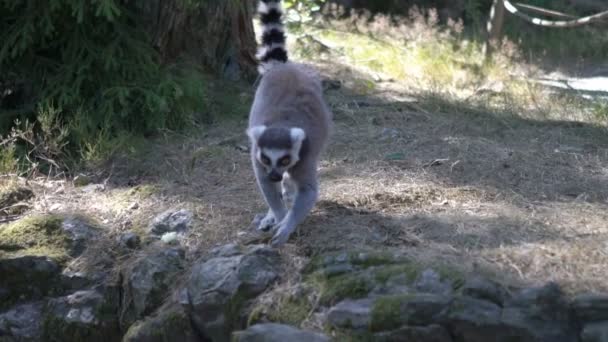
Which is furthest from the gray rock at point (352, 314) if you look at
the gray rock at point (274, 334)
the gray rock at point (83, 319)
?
the gray rock at point (83, 319)

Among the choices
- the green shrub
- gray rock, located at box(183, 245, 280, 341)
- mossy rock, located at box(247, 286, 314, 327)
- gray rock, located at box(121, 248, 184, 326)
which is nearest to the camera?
mossy rock, located at box(247, 286, 314, 327)

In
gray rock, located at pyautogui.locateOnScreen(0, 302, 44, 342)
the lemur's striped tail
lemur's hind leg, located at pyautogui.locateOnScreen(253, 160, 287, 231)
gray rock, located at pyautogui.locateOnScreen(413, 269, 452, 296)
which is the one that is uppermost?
the lemur's striped tail

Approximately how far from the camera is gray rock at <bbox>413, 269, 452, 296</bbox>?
3904 millimetres

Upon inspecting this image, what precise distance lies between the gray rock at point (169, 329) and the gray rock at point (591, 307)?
2.14m

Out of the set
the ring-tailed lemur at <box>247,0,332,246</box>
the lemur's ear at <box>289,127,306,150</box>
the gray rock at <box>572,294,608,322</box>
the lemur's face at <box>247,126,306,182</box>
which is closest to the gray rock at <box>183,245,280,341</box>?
the ring-tailed lemur at <box>247,0,332,246</box>

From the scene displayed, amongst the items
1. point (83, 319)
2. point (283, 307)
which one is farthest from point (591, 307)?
point (83, 319)

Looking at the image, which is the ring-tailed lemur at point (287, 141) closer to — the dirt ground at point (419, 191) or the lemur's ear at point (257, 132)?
the lemur's ear at point (257, 132)

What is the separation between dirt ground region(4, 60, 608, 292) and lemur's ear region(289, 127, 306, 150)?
0.61m

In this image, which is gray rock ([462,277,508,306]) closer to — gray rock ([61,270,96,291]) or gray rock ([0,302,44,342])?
gray rock ([61,270,96,291])

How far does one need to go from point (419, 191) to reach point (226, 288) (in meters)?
1.62

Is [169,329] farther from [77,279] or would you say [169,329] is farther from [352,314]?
[352,314]

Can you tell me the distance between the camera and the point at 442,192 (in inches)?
205

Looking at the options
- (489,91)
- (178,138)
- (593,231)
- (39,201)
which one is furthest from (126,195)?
(489,91)

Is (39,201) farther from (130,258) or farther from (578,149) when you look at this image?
(578,149)
